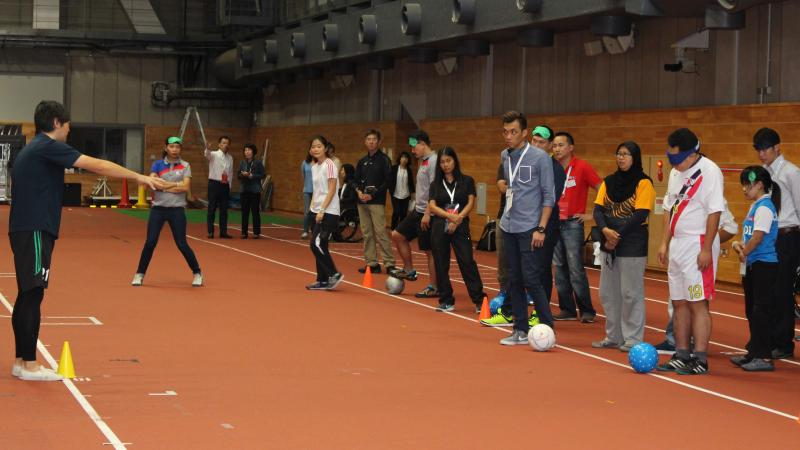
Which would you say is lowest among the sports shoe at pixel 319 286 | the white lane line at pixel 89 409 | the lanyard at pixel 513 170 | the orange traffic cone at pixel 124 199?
the white lane line at pixel 89 409

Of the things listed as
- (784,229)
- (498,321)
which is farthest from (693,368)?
(498,321)

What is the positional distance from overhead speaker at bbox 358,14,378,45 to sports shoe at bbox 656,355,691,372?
20.3 metres

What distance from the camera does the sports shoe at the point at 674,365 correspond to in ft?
34.3

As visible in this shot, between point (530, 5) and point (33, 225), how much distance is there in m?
13.8

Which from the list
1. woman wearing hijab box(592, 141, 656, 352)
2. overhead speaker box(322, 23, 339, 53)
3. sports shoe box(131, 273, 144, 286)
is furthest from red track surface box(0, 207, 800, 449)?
overhead speaker box(322, 23, 339, 53)

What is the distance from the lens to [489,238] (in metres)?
24.9

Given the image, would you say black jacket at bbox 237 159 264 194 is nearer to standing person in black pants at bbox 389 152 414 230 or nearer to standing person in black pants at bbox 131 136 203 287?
standing person in black pants at bbox 389 152 414 230

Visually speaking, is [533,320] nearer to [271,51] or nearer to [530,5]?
[530,5]

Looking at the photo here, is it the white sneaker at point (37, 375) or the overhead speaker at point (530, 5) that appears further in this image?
the overhead speaker at point (530, 5)

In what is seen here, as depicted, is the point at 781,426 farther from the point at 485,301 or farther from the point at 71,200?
the point at 71,200

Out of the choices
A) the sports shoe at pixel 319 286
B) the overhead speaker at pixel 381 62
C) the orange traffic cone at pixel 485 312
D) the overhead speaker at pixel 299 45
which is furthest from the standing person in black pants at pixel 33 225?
the overhead speaker at pixel 299 45

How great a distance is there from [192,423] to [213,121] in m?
38.7

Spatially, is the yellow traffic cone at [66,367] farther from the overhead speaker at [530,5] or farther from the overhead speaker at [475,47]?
the overhead speaker at [475,47]

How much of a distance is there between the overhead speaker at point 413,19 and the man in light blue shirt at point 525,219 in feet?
51.0
